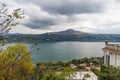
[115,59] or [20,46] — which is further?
[20,46]

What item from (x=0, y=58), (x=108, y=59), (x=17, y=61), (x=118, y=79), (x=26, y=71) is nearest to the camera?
(x=17, y=61)

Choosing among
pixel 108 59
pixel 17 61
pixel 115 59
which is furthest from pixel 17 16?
pixel 108 59

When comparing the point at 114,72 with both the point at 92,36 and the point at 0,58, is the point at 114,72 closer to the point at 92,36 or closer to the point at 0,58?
the point at 0,58

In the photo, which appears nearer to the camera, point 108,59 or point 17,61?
point 17,61

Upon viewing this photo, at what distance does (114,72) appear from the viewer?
14078mm

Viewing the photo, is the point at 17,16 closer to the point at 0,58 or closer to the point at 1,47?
the point at 1,47

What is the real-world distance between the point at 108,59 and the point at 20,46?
9235mm

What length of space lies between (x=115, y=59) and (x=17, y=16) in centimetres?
1395

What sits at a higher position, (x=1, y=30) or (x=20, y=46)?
(x=1, y=30)

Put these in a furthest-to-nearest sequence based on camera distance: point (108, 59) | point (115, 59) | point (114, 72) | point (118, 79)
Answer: point (108, 59) → point (115, 59) → point (114, 72) → point (118, 79)

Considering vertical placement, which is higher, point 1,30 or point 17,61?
point 1,30

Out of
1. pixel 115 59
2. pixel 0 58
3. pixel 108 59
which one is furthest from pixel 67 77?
pixel 0 58

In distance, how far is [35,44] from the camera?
213 inches

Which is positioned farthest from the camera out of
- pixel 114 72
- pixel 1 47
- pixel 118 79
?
pixel 114 72
